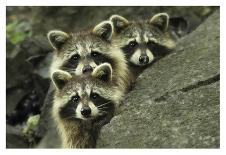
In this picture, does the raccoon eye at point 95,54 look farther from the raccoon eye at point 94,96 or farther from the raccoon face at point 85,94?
the raccoon eye at point 94,96

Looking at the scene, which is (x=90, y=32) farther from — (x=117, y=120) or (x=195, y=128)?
(x=195, y=128)

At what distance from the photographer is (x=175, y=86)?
8.47 m

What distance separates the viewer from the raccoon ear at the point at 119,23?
9.09 m

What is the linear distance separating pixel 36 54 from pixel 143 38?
260 centimetres

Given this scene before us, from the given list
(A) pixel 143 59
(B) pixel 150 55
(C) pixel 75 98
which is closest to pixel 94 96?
(C) pixel 75 98

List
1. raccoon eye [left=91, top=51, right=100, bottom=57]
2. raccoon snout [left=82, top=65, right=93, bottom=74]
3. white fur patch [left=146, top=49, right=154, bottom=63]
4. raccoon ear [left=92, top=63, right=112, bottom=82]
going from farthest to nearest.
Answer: white fur patch [left=146, top=49, right=154, bottom=63]
raccoon eye [left=91, top=51, right=100, bottom=57]
raccoon snout [left=82, top=65, right=93, bottom=74]
raccoon ear [left=92, top=63, right=112, bottom=82]

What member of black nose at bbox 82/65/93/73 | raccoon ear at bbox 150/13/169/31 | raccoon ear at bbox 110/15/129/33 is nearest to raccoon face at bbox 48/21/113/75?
black nose at bbox 82/65/93/73

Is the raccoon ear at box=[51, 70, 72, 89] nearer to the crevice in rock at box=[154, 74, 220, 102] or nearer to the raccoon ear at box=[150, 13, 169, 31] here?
the crevice in rock at box=[154, 74, 220, 102]

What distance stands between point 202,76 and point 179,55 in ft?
2.88

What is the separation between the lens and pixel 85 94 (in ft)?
25.3

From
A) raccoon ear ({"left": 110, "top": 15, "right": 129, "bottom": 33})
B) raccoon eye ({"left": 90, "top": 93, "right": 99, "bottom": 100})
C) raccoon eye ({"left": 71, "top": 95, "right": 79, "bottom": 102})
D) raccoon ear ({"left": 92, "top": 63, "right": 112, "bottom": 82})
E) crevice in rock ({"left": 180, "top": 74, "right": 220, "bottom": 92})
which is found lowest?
raccoon eye ({"left": 71, "top": 95, "right": 79, "bottom": 102})

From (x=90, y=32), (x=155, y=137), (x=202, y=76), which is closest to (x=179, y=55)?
(x=202, y=76)

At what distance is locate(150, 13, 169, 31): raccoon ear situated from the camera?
30.1ft

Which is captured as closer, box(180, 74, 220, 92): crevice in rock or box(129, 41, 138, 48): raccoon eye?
box(180, 74, 220, 92): crevice in rock
